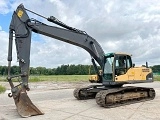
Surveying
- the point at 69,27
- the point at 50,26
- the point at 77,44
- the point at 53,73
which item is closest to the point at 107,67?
the point at 77,44

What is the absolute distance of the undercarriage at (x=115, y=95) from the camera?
1246 centimetres

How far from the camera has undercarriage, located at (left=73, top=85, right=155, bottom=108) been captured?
40.9ft

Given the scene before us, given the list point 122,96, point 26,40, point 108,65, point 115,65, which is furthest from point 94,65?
point 26,40

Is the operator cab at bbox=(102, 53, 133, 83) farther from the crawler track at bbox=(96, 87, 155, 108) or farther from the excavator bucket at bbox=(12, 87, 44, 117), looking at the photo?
the excavator bucket at bbox=(12, 87, 44, 117)

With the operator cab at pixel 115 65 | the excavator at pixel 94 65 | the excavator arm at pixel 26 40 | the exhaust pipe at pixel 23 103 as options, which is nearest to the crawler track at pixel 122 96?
the excavator at pixel 94 65

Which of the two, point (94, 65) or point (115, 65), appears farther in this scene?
point (94, 65)

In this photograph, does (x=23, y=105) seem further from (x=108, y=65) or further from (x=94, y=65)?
(x=94, y=65)

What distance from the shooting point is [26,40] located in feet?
37.4

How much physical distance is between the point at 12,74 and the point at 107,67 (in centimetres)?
510

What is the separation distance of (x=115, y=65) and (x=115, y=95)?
59.2 inches

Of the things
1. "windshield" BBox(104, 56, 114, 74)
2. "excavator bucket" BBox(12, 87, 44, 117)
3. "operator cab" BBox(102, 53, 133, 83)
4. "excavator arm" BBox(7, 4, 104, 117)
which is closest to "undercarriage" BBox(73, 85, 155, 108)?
"operator cab" BBox(102, 53, 133, 83)

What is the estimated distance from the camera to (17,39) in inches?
446

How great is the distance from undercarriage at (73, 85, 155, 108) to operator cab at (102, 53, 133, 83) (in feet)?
2.16

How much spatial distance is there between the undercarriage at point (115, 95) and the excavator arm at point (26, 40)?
5.80ft
